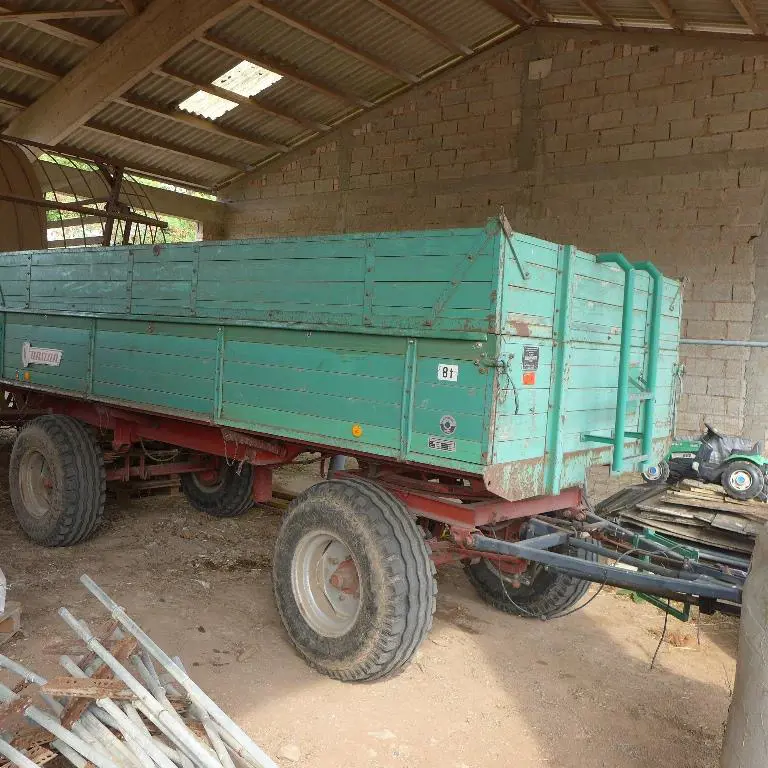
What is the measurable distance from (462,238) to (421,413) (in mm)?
846

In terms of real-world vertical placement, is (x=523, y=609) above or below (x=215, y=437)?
below

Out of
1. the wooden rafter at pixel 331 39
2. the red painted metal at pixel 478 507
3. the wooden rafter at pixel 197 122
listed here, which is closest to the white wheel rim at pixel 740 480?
the red painted metal at pixel 478 507

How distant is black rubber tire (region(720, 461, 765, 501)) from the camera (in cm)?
709

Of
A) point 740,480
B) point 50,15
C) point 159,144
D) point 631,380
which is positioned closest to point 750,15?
point 740,480

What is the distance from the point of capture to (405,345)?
3307 millimetres

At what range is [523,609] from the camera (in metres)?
4.59

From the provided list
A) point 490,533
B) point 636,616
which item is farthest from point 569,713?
point 636,616

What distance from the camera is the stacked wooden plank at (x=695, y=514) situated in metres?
6.23

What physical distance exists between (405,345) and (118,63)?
27.3 ft

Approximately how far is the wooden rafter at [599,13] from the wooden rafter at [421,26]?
7.04ft

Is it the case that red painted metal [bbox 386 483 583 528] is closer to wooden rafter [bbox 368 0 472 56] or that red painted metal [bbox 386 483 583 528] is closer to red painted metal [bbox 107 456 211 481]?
red painted metal [bbox 107 456 211 481]

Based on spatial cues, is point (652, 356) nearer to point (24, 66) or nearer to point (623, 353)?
point (623, 353)

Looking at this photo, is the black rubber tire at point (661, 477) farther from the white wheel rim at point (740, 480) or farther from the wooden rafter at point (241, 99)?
the wooden rafter at point (241, 99)

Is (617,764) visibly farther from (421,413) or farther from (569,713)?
(421,413)
